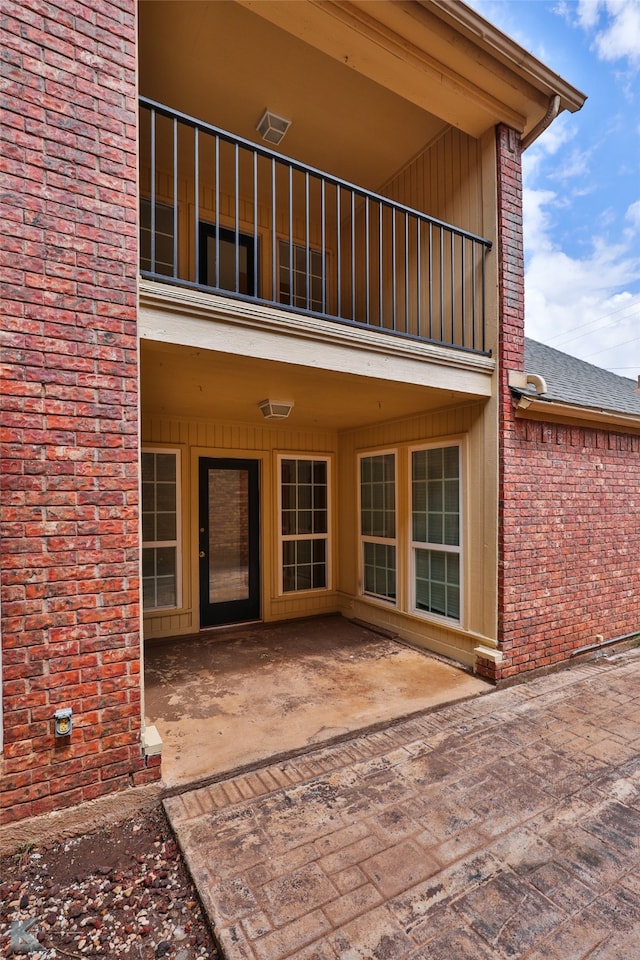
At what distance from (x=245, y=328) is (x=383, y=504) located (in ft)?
10.7

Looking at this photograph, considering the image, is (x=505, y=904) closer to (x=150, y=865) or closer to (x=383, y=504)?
(x=150, y=865)

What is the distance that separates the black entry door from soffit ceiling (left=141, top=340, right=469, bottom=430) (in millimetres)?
699

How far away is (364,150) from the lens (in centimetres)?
488

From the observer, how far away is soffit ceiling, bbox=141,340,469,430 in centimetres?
311

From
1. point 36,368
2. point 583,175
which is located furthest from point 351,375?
point 583,175

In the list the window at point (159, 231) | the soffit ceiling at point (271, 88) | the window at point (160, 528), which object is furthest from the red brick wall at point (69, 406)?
the window at point (160, 528)

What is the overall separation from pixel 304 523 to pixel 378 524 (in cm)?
110

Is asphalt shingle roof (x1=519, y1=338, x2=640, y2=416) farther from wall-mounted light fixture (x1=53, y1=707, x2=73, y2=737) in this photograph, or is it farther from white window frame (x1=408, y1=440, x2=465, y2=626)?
wall-mounted light fixture (x1=53, y1=707, x2=73, y2=737)

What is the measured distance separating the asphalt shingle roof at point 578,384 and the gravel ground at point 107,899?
4105 millimetres

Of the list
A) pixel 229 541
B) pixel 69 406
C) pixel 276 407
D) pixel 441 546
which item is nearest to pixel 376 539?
pixel 441 546

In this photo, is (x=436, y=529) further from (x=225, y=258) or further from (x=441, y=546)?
(x=225, y=258)

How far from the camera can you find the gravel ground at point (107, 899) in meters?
1.68

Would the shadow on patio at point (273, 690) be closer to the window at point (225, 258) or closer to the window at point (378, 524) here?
the window at point (378, 524)

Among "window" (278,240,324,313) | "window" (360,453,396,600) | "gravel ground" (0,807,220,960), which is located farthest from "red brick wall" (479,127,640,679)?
"gravel ground" (0,807,220,960)
